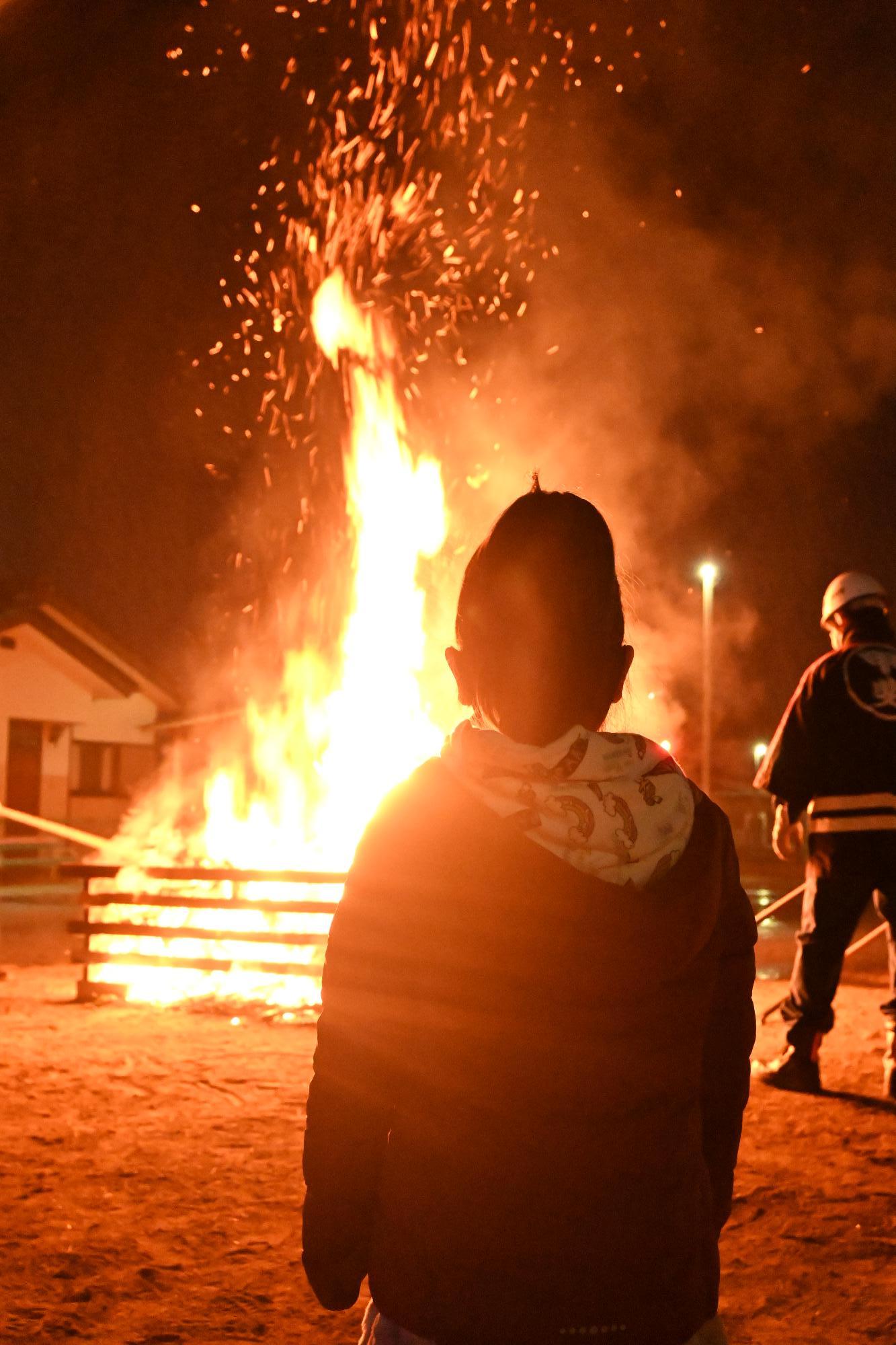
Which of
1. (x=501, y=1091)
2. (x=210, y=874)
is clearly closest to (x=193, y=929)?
(x=210, y=874)

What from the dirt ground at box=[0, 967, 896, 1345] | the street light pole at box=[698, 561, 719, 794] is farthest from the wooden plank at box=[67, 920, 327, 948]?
the street light pole at box=[698, 561, 719, 794]

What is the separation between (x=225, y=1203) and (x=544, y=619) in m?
3.34

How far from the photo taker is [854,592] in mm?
5434

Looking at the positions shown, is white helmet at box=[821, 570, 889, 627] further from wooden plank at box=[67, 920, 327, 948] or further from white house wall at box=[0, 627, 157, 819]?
white house wall at box=[0, 627, 157, 819]

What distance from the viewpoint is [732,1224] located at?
381cm

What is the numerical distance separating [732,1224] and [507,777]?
10.2 feet

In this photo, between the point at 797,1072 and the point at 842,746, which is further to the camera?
the point at 797,1072

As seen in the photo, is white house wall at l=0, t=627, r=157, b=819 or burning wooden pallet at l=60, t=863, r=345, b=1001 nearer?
burning wooden pallet at l=60, t=863, r=345, b=1001

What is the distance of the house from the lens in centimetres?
2620

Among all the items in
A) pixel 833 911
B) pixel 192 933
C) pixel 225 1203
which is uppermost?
pixel 833 911

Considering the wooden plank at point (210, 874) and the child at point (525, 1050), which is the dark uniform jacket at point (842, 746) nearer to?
the wooden plank at point (210, 874)

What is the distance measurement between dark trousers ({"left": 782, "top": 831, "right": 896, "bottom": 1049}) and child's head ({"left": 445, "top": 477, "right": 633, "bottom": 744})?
4001 millimetres

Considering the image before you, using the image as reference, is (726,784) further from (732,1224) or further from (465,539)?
(732,1224)

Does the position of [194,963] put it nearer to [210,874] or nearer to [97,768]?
[210,874]
